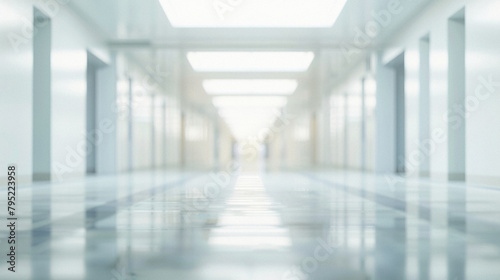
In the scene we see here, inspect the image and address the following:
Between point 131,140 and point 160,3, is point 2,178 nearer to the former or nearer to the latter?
point 160,3

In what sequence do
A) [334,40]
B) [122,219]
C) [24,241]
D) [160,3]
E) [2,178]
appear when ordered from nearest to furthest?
[24,241]
[122,219]
[2,178]
[160,3]
[334,40]

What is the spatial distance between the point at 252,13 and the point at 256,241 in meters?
14.2

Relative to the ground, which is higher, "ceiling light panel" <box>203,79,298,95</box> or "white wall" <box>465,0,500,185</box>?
"ceiling light panel" <box>203,79,298,95</box>

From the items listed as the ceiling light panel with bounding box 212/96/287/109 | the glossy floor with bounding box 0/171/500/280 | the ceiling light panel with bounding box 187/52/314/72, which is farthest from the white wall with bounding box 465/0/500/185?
the ceiling light panel with bounding box 212/96/287/109

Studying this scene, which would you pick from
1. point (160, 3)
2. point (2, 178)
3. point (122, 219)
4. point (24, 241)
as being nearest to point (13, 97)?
point (2, 178)

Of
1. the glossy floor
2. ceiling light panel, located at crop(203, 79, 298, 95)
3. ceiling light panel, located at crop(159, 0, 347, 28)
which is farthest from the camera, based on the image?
ceiling light panel, located at crop(203, 79, 298, 95)

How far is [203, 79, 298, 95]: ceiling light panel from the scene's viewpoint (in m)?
32.1

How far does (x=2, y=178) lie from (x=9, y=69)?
2797mm

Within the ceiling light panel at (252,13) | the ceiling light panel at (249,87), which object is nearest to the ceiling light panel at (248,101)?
the ceiling light panel at (249,87)

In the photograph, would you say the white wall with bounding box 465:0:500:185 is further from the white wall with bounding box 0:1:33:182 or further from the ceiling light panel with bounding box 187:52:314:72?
the white wall with bounding box 0:1:33:182

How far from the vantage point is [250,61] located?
2544 cm

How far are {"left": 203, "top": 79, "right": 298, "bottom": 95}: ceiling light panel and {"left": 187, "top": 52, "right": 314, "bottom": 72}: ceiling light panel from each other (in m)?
3.79

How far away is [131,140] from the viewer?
26891mm

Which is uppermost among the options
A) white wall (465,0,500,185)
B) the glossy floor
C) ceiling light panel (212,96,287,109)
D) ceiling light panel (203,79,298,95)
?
ceiling light panel (203,79,298,95)
